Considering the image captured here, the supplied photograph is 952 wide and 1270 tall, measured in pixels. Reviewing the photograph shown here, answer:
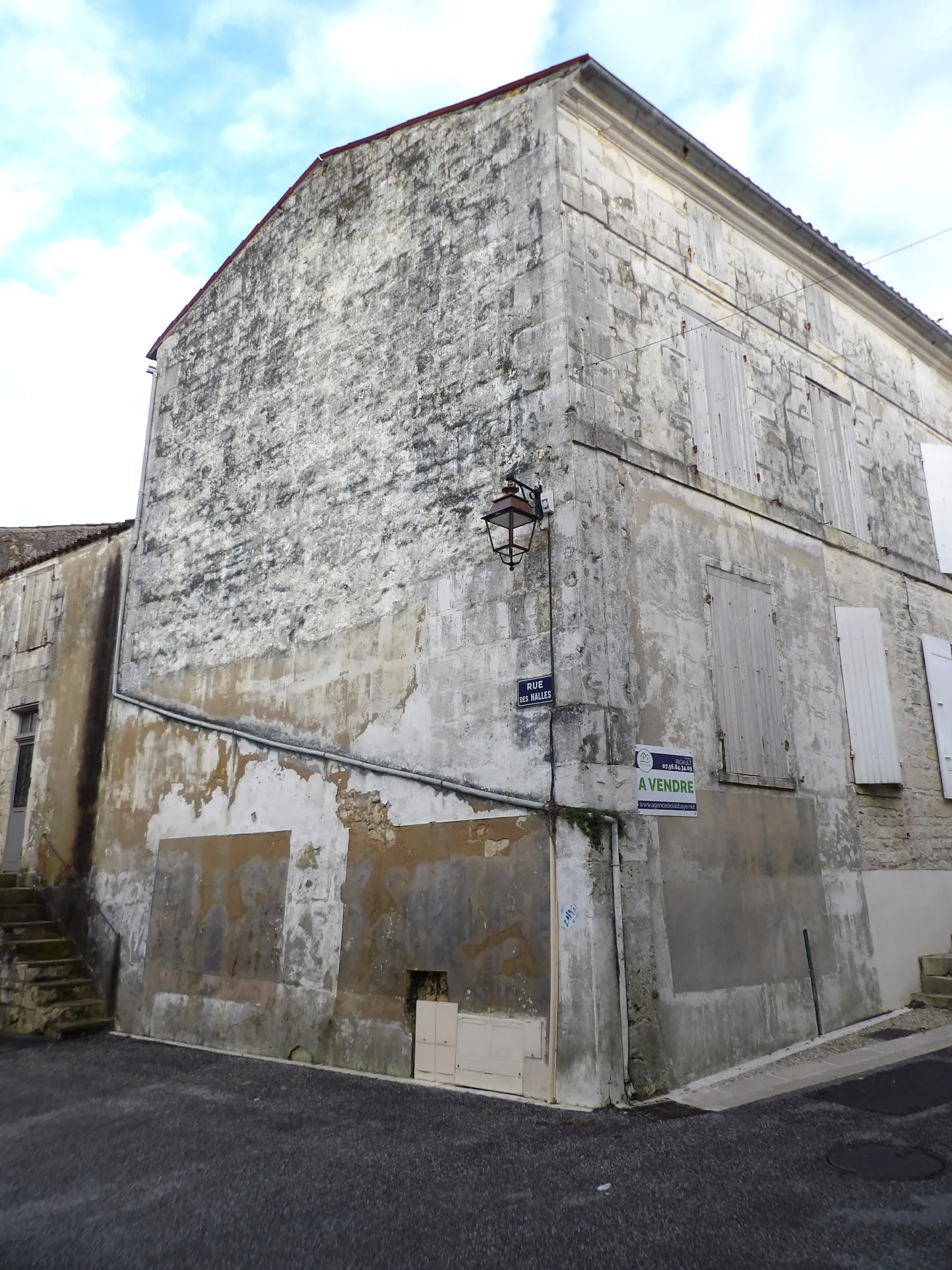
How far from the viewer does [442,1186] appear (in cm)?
434

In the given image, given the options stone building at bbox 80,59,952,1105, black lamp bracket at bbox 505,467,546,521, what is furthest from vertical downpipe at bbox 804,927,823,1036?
black lamp bracket at bbox 505,467,546,521

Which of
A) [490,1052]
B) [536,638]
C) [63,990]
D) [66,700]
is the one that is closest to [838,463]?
[536,638]

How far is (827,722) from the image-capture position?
8289 millimetres

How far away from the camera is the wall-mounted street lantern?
6500 millimetres

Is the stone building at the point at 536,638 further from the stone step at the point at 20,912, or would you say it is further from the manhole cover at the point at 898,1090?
the stone step at the point at 20,912

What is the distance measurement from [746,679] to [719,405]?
2.39 meters

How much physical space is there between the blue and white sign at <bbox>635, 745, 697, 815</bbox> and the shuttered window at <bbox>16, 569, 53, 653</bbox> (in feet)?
27.7

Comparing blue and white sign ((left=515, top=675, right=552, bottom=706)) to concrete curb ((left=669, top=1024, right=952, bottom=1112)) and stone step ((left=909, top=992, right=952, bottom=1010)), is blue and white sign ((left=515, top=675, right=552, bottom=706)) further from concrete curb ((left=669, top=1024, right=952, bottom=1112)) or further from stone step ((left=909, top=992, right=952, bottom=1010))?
stone step ((left=909, top=992, right=952, bottom=1010))

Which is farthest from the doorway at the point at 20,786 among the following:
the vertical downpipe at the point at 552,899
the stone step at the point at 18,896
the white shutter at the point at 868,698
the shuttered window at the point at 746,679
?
the white shutter at the point at 868,698

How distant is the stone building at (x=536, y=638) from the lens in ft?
20.9

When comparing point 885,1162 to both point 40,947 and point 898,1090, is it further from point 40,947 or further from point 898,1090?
point 40,947

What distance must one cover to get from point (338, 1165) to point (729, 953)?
10.4ft

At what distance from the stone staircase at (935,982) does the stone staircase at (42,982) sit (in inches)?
294

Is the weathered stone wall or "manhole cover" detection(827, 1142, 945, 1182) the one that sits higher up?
the weathered stone wall
